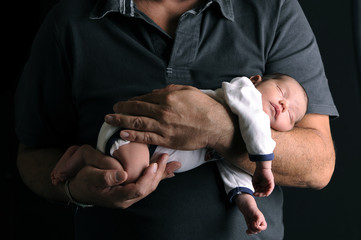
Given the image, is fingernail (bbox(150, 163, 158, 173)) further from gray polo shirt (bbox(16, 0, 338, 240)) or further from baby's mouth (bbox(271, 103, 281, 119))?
baby's mouth (bbox(271, 103, 281, 119))

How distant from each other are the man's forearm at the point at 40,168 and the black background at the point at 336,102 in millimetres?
649

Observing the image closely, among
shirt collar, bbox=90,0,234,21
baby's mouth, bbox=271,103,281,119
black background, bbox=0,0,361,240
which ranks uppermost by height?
shirt collar, bbox=90,0,234,21

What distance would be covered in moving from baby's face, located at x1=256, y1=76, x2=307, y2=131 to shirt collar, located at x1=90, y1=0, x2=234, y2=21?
0.30 meters

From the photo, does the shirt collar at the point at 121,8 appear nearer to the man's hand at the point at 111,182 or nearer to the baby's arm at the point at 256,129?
the baby's arm at the point at 256,129

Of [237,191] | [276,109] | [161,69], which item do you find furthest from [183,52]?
[237,191]

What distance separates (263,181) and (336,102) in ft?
3.06

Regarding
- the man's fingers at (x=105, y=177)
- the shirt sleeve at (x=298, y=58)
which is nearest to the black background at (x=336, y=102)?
the shirt sleeve at (x=298, y=58)

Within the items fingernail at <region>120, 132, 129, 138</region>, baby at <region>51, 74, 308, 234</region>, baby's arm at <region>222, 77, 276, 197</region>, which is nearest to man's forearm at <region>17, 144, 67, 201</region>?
baby at <region>51, 74, 308, 234</region>

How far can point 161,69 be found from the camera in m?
1.37

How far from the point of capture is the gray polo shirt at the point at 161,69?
1310mm

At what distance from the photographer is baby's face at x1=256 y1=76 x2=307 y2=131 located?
1257 mm

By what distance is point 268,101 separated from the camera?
1.25m

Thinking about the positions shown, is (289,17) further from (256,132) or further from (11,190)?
(11,190)

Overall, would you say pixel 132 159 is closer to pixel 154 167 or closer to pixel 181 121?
pixel 154 167
